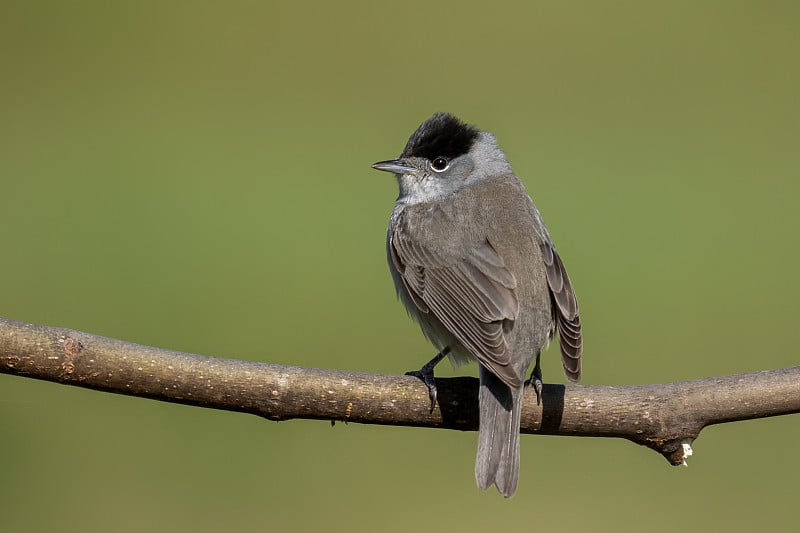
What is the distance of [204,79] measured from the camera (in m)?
14.2

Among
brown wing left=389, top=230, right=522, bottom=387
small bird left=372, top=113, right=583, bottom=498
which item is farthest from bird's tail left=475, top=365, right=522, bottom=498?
brown wing left=389, top=230, right=522, bottom=387

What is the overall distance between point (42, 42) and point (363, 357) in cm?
893

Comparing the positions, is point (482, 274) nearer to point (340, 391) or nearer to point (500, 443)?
point (500, 443)

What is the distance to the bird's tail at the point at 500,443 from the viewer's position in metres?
4.16

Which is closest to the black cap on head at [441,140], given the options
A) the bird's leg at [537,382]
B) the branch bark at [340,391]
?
the bird's leg at [537,382]

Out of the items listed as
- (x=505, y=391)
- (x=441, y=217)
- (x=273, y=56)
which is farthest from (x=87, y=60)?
(x=505, y=391)

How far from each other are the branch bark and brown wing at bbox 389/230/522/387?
1.44ft

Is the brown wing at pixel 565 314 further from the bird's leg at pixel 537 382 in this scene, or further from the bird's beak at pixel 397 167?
the bird's beak at pixel 397 167

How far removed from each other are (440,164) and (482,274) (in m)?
1.05

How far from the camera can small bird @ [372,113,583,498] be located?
421 centimetres

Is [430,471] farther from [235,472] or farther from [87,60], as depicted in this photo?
[87,60]

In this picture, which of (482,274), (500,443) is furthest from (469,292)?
(500,443)

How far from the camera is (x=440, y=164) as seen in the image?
18.7 feet

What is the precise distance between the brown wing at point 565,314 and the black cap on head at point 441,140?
903mm
